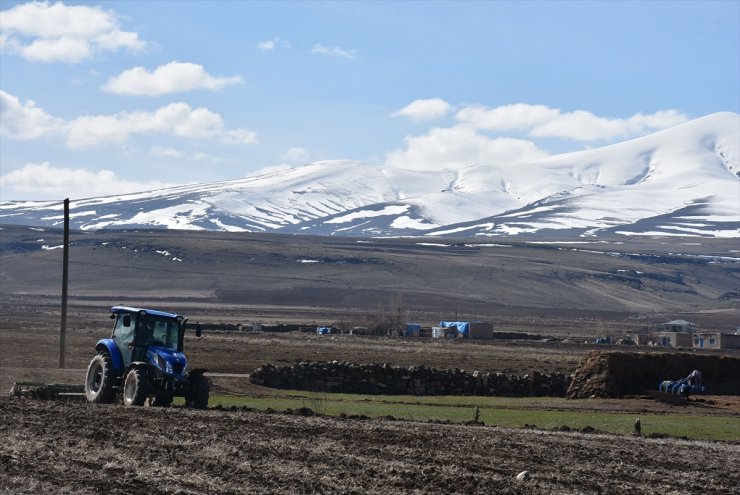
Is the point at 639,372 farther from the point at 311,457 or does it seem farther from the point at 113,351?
the point at 311,457

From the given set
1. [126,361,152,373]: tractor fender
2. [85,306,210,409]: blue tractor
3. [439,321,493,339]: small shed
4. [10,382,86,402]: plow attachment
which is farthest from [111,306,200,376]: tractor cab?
[439,321,493,339]: small shed

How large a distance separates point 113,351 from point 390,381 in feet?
50.0

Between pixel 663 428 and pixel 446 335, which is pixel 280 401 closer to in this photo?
pixel 663 428

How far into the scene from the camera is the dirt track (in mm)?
17031

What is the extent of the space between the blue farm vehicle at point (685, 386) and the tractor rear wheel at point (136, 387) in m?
20.1

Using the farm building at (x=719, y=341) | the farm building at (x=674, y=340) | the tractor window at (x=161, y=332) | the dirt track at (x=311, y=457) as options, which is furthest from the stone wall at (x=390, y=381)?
the farm building at (x=674, y=340)

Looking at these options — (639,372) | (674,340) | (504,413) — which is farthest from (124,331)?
(674,340)

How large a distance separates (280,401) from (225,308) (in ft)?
375

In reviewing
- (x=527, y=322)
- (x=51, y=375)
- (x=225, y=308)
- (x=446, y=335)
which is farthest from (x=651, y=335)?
(x=51, y=375)

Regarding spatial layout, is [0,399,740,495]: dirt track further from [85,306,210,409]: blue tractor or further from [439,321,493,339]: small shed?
[439,321,493,339]: small shed

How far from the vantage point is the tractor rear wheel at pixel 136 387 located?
27578mm

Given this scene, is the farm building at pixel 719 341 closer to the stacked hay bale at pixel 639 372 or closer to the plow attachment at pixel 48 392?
the stacked hay bale at pixel 639 372

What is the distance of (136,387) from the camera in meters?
27.6

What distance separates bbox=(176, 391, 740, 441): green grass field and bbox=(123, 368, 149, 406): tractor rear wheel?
4235mm
